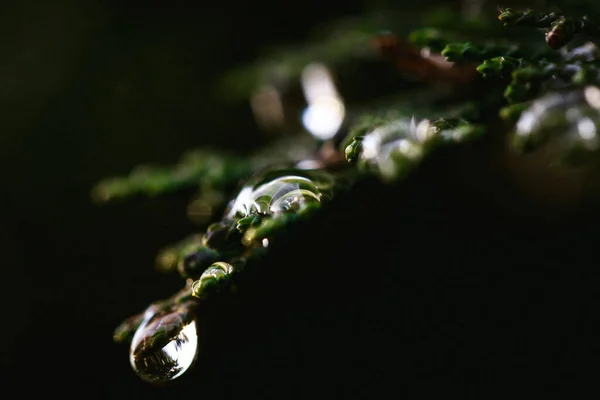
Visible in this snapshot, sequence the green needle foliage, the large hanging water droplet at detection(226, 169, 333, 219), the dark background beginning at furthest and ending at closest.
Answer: the dark background → the large hanging water droplet at detection(226, 169, 333, 219) → the green needle foliage

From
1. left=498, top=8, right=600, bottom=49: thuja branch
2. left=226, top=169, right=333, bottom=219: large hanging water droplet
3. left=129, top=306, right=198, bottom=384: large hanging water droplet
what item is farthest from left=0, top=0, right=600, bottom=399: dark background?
left=498, top=8, right=600, bottom=49: thuja branch

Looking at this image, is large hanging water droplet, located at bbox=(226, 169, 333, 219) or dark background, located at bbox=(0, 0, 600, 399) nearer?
large hanging water droplet, located at bbox=(226, 169, 333, 219)

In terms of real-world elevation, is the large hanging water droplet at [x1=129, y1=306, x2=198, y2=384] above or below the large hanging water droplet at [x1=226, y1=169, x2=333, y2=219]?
below

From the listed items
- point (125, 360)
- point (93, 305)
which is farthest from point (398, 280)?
point (93, 305)

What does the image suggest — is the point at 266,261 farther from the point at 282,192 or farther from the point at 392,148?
the point at 392,148

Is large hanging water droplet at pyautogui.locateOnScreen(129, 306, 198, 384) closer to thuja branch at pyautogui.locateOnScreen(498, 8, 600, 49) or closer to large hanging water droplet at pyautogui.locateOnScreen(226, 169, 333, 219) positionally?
large hanging water droplet at pyautogui.locateOnScreen(226, 169, 333, 219)

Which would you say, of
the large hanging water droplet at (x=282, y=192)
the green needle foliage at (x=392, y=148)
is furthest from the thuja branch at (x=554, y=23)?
the large hanging water droplet at (x=282, y=192)

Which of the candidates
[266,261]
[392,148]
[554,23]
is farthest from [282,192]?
[554,23]

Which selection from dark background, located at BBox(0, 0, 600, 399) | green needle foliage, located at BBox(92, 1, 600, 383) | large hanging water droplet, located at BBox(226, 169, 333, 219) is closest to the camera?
green needle foliage, located at BBox(92, 1, 600, 383)
